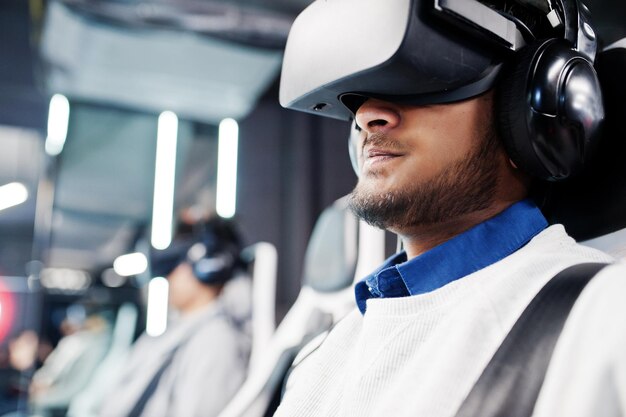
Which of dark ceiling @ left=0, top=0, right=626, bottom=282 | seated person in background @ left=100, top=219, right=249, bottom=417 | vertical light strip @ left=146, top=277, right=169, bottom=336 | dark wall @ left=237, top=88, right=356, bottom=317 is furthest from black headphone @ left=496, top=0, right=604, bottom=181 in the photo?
vertical light strip @ left=146, top=277, right=169, bottom=336

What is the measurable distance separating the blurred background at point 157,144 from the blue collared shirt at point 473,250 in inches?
50.6

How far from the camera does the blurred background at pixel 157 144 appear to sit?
2.07 metres

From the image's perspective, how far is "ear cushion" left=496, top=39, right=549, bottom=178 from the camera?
66cm

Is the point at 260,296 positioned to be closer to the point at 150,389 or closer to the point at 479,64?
the point at 150,389

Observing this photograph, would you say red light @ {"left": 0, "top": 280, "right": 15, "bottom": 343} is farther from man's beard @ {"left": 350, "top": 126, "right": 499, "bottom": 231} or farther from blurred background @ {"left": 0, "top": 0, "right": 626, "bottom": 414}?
man's beard @ {"left": 350, "top": 126, "right": 499, "bottom": 231}

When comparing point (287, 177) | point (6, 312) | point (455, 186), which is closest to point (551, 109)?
point (455, 186)

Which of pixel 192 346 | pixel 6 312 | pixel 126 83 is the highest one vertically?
pixel 126 83

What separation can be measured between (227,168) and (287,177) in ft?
1.03

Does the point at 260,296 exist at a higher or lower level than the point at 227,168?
lower

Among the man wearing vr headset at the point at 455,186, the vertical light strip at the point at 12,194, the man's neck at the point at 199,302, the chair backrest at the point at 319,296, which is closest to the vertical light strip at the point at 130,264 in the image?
the man's neck at the point at 199,302

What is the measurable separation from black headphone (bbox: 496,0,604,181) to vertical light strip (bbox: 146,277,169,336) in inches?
77.2

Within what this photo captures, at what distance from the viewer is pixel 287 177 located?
88.4 inches

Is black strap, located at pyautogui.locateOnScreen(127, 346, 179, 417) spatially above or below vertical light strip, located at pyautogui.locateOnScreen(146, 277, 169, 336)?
below

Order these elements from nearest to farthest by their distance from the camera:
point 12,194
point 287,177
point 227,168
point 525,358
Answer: point 525,358
point 287,177
point 227,168
point 12,194
